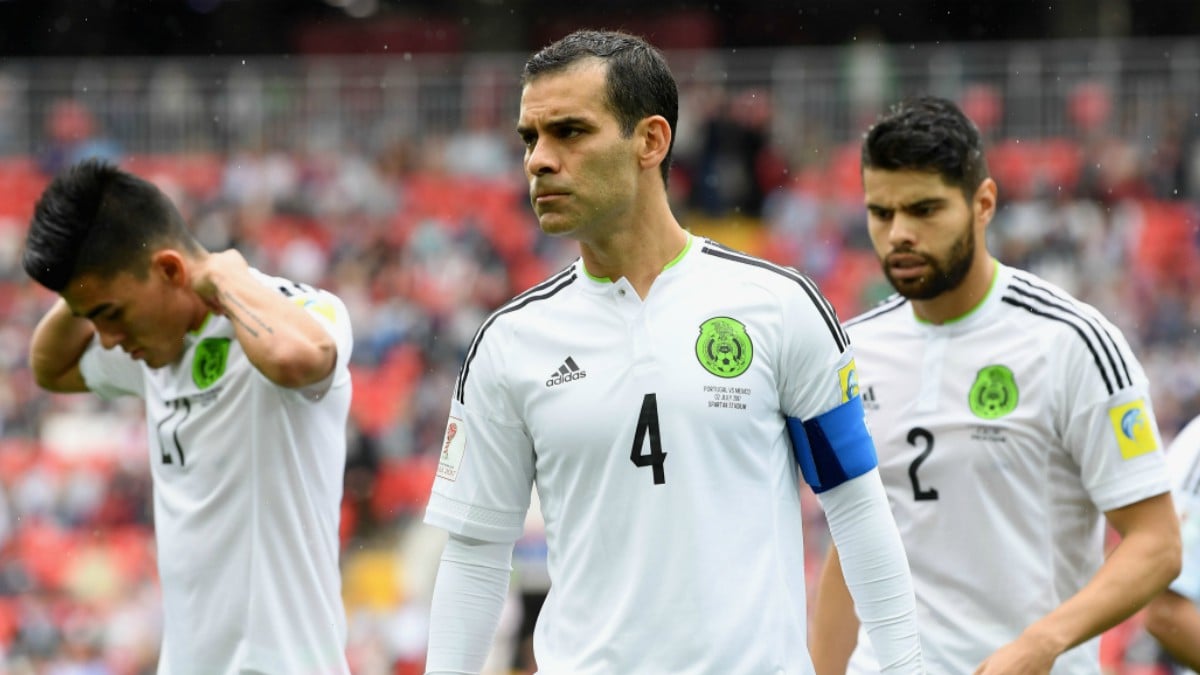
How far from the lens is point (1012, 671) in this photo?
3928 millimetres

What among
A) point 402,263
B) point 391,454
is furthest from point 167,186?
point 391,454

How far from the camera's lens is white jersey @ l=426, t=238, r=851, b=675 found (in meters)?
3.40

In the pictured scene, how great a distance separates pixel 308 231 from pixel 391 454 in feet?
15.6

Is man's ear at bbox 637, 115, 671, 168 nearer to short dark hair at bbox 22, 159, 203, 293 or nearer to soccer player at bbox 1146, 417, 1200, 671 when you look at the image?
short dark hair at bbox 22, 159, 203, 293

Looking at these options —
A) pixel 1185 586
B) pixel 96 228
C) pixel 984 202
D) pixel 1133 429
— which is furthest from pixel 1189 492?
pixel 96 228

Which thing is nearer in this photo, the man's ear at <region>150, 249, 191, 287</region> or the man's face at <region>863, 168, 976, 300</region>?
the man's face at <region>863, 168, 976, 300</region>

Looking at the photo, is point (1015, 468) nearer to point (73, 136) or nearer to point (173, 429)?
point (173, 429)

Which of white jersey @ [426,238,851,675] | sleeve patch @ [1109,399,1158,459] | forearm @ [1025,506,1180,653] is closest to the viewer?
white jersey @ [426,238,851,675]

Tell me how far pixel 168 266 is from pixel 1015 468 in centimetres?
233

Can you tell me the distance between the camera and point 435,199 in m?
19.2

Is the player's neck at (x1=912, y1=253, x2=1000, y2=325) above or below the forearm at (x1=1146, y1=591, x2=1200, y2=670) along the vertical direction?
above

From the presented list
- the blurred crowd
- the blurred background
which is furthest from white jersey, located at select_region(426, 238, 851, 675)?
the blurred background

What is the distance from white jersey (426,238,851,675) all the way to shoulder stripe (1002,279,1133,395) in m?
1.02

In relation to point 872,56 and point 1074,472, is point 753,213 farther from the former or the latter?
point 1074,472
